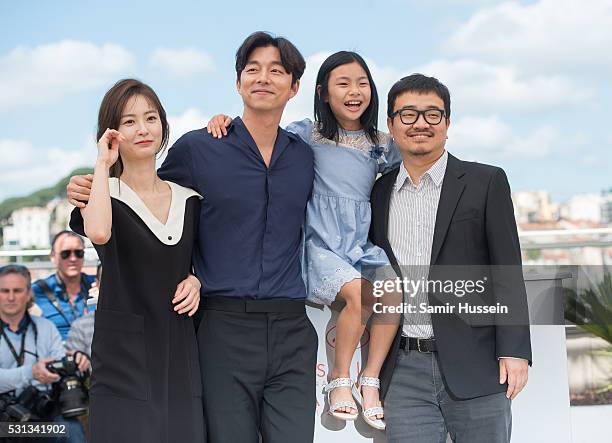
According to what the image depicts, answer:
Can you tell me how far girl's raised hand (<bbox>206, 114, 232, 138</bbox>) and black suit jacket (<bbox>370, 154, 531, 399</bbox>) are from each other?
878 millimetres

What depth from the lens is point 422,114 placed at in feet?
10.1

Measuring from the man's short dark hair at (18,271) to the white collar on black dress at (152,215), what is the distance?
10.5ft

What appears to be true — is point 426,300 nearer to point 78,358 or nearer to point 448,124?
point 448,124

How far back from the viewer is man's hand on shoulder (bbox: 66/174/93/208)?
2.65 meters

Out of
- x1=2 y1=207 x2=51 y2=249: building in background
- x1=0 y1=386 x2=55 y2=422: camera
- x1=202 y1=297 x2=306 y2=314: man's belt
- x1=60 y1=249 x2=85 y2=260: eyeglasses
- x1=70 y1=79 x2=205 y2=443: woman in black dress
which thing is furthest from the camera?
x1=2 y1=207 x2=51 y2=249: building in background

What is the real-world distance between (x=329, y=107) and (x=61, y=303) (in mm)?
3110

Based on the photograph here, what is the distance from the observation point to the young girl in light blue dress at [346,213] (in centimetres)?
308

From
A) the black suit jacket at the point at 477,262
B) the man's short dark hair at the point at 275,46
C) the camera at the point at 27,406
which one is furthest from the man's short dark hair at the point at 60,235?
the black suit jacket at the point at 477,262

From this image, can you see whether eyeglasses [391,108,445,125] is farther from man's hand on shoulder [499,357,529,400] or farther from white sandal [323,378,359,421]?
white sandal [323,378,359,421]

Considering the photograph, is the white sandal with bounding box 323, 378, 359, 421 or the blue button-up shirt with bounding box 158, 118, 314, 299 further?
the white sandal with bounding box 323, 378, 359, 421

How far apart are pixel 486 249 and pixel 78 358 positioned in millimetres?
3359

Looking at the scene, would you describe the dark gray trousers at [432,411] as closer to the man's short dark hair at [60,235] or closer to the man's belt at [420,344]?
the man's belt at [420,344]

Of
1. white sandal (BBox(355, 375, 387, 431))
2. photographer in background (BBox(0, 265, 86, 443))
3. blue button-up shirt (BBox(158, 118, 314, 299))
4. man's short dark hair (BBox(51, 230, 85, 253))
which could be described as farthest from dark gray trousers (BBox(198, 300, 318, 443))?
man's short dark hair (BBox(51, 230, 85, 253))

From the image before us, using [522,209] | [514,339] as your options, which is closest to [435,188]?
[514,339]
